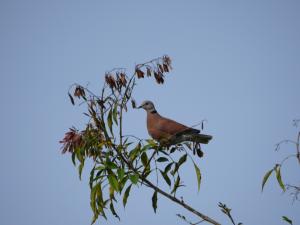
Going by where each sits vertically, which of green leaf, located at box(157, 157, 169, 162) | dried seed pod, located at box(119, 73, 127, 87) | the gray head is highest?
the gray head

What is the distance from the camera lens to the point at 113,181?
3.62 m

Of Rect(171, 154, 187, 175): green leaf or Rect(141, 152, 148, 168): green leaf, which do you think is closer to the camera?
Rect(141, 152, 148, 168): green leaf

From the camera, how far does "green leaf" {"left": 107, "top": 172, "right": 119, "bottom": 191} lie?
3590 mm

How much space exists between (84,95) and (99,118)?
0.99ft

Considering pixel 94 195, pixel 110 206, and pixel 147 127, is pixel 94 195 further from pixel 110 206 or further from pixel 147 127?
pixel 147 127

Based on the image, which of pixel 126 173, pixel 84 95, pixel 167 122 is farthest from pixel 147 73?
pixel 167 122

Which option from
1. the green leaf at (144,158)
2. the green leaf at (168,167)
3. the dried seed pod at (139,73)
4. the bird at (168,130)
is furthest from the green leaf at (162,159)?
the dried seed pod at (139,73)

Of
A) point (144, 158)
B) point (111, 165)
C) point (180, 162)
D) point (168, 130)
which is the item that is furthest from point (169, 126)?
point (111, 165)

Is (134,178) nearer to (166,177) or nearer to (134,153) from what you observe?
(134,153)

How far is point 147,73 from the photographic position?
13.1ft

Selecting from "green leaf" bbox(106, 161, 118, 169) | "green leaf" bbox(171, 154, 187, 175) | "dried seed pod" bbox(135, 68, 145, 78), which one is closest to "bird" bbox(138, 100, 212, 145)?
"green leaf" bbox(171, 154, 187, 175)

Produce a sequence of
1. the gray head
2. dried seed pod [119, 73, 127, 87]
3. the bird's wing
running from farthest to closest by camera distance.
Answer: the gray head, the bird's wing, dried seed pod [119, 73, 127, 87]

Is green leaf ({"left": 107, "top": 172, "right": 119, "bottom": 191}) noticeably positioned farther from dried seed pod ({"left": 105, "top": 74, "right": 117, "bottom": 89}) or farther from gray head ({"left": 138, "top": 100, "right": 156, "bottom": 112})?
gray head ({"left": 138, "top": 100, "right": 156, "bottom": 112})

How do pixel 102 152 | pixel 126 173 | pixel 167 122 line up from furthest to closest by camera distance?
1. pixel 167 122
2. pixel 102 152
3. pixel 126 173
